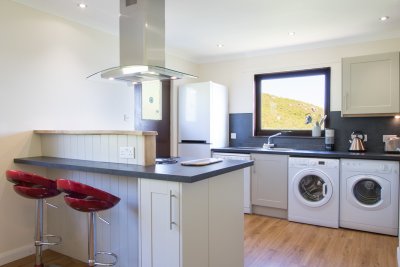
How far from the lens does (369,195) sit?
131 inches

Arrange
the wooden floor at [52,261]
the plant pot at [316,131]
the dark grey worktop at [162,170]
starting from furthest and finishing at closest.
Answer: the plant pot at [316,131] → the wooden floor at [52,261] → the dark grey worktop at [162,170]

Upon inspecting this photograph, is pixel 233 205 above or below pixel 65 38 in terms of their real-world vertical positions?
below

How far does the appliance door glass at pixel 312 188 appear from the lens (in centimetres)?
346

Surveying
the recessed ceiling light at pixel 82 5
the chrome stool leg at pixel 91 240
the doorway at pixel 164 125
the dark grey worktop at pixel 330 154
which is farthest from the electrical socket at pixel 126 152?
the dark grey worktop at pixel 330 154

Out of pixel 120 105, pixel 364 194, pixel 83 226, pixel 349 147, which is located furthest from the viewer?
pixel 349 147

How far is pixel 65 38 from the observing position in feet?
9.96

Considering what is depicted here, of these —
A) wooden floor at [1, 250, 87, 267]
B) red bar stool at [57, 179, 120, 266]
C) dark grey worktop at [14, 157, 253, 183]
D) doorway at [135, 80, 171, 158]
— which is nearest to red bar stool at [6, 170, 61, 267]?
dark grey worktop at [14, 157, 253, 183]

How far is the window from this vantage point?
13.6ft

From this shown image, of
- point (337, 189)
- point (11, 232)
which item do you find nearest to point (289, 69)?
point (337, 189)

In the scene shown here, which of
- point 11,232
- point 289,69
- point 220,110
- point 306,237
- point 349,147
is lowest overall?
point 306,237

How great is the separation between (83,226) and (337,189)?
2.86 metres

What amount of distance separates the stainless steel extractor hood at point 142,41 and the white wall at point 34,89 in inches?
33.4

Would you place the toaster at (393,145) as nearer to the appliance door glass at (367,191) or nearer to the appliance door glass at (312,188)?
the appliance door glass at (367,191)

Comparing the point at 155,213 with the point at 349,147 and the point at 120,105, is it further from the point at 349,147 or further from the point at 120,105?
the point at 349,147
